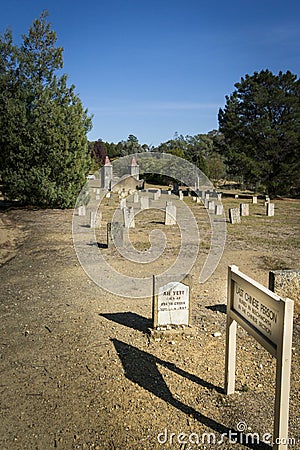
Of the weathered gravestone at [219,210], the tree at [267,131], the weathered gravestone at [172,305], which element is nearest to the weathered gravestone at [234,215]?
the weathered gravestone at [219,210]

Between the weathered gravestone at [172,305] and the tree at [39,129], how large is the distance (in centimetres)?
1688

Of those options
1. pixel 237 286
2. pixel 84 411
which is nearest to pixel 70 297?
pixel 84 411

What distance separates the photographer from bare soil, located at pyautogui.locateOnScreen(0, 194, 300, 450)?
3443mm

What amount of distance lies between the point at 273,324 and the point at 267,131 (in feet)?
102

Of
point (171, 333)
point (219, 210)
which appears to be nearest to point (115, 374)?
point (171, 333)

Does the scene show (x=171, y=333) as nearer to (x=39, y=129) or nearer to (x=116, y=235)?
(x=116, y=235)

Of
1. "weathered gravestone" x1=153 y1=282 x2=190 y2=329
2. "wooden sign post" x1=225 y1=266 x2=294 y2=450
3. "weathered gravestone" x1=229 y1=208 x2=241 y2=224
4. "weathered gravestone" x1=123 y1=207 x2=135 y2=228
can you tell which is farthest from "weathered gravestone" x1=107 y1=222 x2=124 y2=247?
"wooden sign post" x1=225 y1=266 x2=294 y2=450

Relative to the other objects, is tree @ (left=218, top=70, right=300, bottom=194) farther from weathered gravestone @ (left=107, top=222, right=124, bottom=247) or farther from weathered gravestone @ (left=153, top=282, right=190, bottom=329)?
weathered gravestone @ (left=153, top=282, right=190, bottom=329)

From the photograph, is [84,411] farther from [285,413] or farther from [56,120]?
[56,120]

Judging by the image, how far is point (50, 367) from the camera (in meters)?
4.55

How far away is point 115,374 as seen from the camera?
4422mm

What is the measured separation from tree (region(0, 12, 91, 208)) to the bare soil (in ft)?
44.9

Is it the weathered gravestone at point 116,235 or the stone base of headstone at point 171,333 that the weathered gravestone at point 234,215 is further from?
the stone base of headstone at point 171,333

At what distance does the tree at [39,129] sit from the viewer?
68.4 ft
